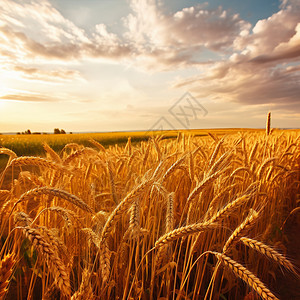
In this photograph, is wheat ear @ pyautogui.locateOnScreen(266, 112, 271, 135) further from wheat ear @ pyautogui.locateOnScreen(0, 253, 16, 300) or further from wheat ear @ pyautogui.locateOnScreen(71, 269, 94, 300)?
wheat ear @ pyautogui.locateOnScreen(0, 253, 16, 300)

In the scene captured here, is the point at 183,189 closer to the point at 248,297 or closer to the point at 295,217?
the point at 248,297

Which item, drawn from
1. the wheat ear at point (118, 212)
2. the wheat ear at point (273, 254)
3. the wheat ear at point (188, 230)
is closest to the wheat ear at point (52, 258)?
the wheat ear at point (118, 212)

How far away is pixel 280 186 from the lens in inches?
120

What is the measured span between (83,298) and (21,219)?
48cm

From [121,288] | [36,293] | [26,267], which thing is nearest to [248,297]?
[121,288]

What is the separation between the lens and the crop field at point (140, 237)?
1025 mm

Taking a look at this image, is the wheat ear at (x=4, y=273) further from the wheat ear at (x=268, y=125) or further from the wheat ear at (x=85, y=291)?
the wheat ear at (x=268, y=125)

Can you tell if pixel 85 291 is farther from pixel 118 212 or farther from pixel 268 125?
pixel 268 125

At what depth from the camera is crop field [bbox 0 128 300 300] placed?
1025 mm

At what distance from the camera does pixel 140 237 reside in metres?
2.03

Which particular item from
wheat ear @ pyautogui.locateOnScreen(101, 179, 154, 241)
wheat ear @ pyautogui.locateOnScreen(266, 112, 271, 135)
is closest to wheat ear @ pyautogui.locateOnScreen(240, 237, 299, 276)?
wheat ear @ pyautogui.locateOnScreen(101, 179, 154, 241)

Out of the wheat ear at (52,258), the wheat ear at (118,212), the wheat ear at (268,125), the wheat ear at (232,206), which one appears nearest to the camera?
the wheat ear at (52,258)

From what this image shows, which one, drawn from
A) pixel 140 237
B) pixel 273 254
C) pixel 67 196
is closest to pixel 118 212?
pixel 67 196

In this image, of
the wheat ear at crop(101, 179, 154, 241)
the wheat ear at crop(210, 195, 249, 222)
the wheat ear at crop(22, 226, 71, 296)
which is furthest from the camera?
the wheat ear at crop(210, 195, 249, 222)
